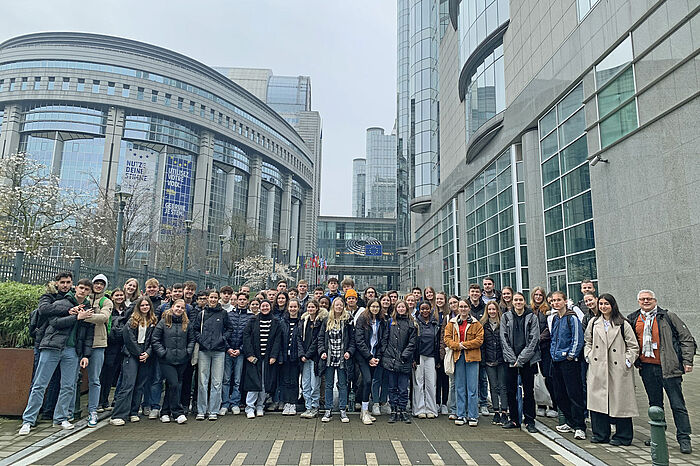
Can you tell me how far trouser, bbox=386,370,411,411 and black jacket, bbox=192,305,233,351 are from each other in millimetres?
2862

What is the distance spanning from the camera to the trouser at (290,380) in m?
7.68

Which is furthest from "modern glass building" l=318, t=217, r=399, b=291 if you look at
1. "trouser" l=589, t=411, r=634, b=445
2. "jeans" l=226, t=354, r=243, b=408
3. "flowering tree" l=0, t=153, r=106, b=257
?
"trouser" l=589, t=411, r=634, b=445

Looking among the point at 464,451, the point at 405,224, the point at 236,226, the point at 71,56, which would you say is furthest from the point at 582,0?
the point at 71,56

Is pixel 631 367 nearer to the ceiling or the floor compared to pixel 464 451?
nearer to the ceiling

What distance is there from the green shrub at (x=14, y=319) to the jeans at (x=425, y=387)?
6576mm

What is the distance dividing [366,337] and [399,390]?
104 centimetres

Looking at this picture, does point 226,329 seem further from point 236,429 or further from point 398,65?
point 398,65

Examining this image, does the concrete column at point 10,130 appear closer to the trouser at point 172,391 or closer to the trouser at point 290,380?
the trouser at point 172,391

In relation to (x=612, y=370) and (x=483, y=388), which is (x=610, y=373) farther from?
(x=483, y=388)

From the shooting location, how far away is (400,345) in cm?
745

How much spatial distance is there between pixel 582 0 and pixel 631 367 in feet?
54.5

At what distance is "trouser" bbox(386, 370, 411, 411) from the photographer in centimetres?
734

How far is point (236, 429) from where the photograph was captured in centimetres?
666

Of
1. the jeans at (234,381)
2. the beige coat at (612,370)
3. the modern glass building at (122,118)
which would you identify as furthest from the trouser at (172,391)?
the modern glass building at (122,118)
